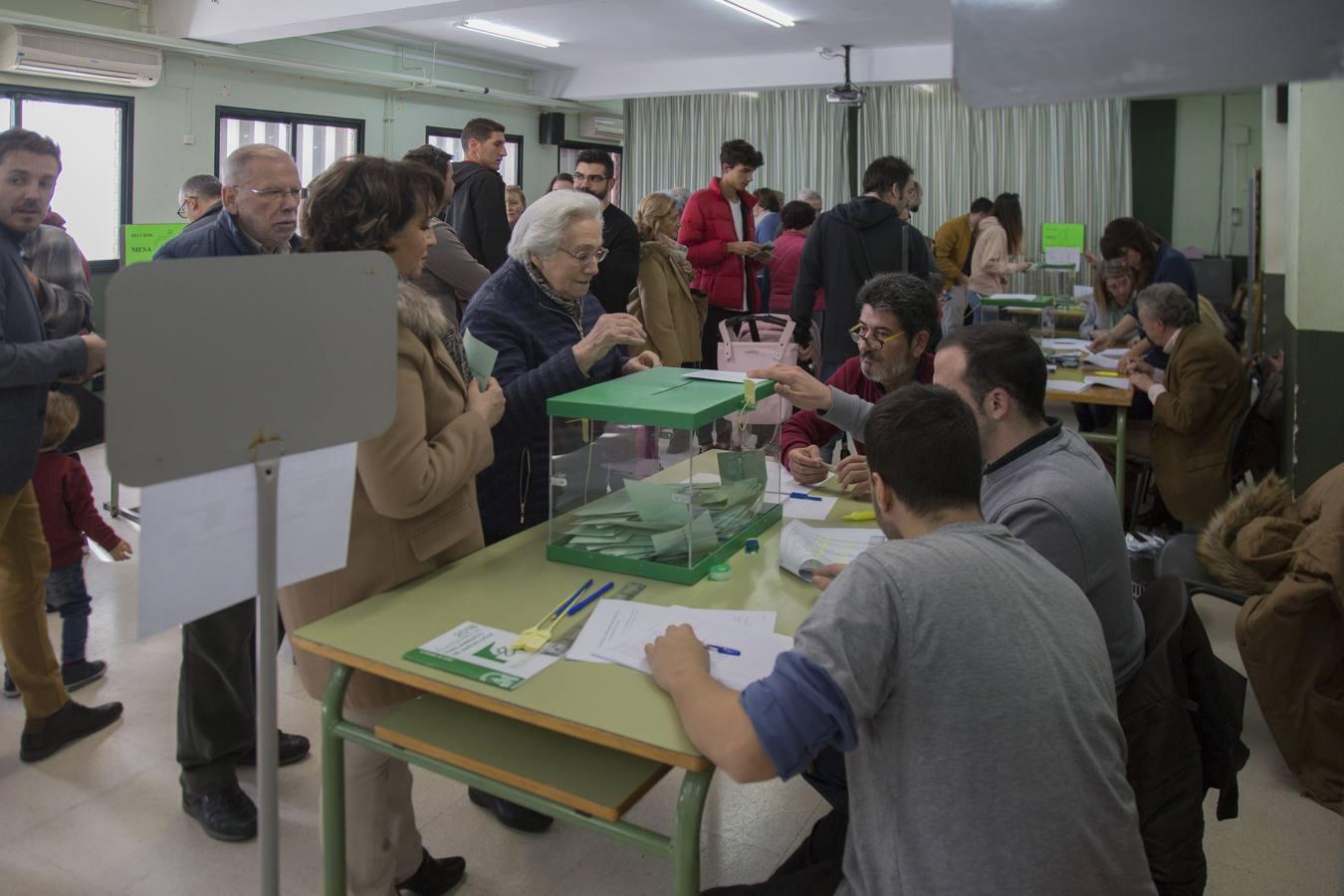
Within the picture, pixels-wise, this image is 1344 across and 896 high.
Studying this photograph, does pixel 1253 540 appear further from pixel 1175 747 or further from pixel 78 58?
pixel 78 58

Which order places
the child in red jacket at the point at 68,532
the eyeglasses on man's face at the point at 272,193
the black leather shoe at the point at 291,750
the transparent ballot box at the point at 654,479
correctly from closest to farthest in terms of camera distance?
the transparent ballot box at the point at 654,479
the eyeglasses on man's face at the point at 272,193
the black leather shoe at the point at 291,750
the child in red jacket at the point at 68,532

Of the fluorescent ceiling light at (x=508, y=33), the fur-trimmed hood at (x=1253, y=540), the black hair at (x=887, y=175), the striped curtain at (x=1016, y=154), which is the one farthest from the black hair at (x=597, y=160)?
the striped curtain at (x=1016, y=154)

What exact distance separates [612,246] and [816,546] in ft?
9.63

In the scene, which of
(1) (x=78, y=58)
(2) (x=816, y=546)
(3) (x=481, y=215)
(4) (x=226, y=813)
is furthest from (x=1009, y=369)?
(1) (x=78, y=58)

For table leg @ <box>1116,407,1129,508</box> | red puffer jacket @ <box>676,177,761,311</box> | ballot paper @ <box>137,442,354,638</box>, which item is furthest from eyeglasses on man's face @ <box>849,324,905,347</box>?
red puffer jacket @ <box>676,177,761,311</box>

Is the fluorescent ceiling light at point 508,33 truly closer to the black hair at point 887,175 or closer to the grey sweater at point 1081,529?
the black hair at point 887,175

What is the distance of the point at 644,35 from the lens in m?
9.18

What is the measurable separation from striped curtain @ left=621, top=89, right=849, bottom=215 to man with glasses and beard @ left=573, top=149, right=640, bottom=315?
6596 millimetres

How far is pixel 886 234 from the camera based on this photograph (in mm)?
4543

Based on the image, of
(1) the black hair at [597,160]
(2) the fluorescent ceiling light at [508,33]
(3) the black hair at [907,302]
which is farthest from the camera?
(2) the fluorescent ceiling light at [508,33]

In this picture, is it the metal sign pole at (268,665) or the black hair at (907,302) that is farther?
the black hair at (907,302)

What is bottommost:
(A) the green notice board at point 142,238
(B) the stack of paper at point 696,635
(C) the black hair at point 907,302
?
(B) the stack of paper at point 696,635

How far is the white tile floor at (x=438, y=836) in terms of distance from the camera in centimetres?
222

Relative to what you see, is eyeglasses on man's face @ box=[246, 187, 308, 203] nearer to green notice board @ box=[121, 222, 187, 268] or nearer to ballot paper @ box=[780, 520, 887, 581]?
ballot paper @ box=[780, 520, 887, 581]
